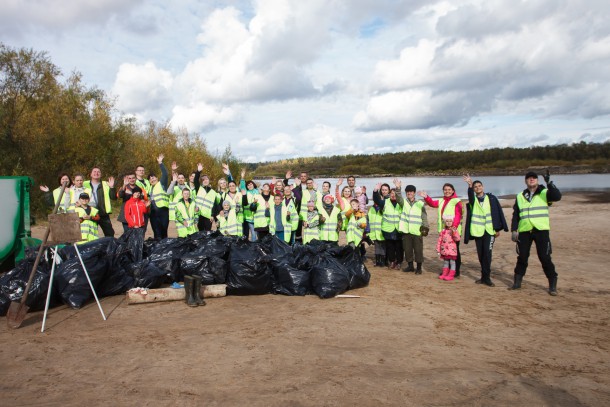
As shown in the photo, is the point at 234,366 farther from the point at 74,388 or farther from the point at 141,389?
the point at 74,388

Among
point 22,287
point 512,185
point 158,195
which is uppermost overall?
point 158,195

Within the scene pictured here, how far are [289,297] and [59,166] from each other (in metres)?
16.5

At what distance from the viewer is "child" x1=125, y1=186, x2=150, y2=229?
8180 mm

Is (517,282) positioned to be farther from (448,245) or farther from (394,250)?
(394,250)

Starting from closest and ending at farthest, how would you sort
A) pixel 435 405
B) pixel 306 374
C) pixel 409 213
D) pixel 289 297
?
pixel 435 405, pixel 306 374, pixel 289 297, pixel 409 213

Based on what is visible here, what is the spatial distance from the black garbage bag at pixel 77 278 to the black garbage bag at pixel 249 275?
188 cm

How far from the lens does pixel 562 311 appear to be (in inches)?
229

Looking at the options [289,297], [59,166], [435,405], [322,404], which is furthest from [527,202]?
[59,166]

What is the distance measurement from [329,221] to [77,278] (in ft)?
14.7

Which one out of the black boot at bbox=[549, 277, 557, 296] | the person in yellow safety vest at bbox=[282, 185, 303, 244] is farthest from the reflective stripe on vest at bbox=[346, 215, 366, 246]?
the black boot at bbox=[549, 277, 557, 296]

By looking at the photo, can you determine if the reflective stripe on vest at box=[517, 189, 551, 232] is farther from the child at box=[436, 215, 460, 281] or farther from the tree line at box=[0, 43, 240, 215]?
the tree line at box=[0, 43, 240, 215]

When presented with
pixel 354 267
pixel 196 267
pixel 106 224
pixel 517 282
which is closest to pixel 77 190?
pixel 106 224

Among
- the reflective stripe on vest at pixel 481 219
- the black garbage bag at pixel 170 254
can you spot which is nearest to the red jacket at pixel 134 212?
the black garbage bag at pixel 170 254

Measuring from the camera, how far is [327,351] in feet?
14.5
